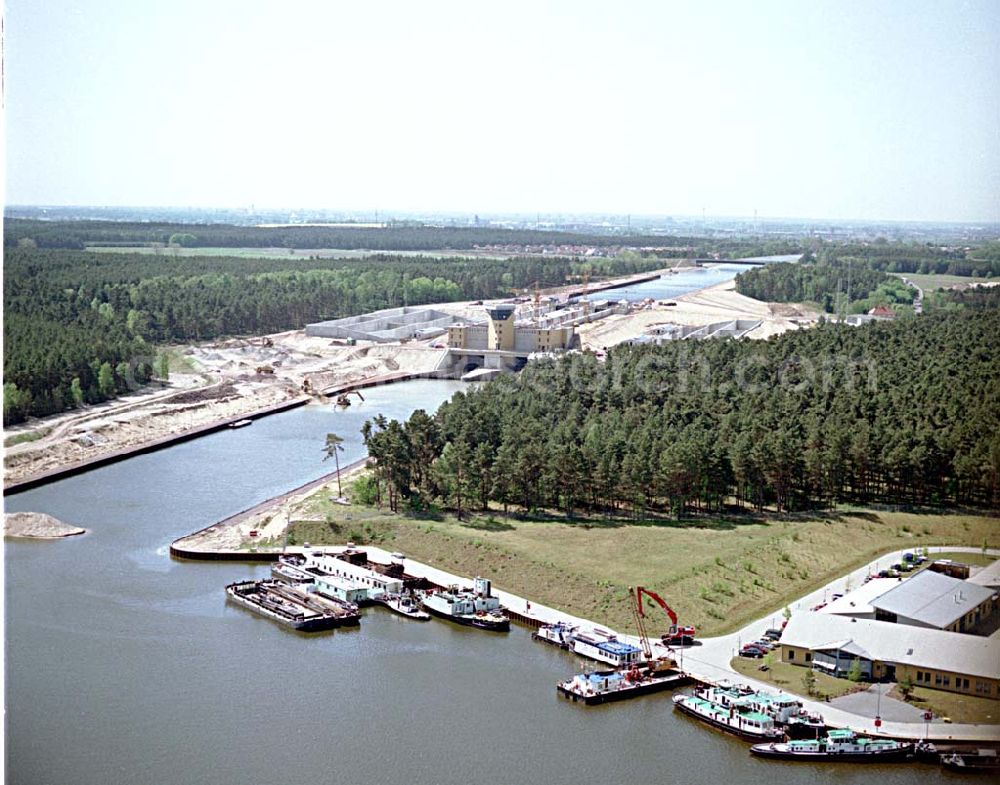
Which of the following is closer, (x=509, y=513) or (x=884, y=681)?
(x=884, y=681)

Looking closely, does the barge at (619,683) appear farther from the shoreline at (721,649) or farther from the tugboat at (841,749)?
the tugboat at (841,749)

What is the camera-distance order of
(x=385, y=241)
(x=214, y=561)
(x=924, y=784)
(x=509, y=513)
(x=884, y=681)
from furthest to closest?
(x=385, y=241)
(x=509, y=513)
(x=214, y=561)
(x=884, y=681)
(x=924, y=784)

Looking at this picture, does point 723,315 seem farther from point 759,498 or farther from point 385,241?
point 385,241

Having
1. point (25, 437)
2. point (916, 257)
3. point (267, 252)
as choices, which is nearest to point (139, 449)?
point (25, 437)

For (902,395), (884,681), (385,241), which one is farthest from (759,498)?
(385,241)

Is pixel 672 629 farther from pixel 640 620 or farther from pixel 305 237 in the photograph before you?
pixel 305 237

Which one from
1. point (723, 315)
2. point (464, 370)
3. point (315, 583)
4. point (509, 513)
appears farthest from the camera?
point (723, 315)

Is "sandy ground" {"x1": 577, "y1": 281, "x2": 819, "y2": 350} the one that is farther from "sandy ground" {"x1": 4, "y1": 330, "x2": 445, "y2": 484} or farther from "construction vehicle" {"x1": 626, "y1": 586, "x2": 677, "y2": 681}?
"construction vehicle" {"x1": 626, "y1": 586, "x2": 677, "y2": 681}
